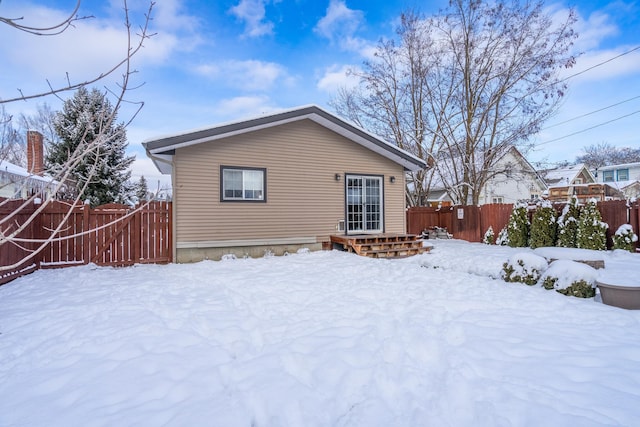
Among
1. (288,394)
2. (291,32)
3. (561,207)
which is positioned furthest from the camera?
(291,32)

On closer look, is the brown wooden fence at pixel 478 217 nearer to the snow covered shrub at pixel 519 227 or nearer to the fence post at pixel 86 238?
the snow covered shrub at pixel 519 227

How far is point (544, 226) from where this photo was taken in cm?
940

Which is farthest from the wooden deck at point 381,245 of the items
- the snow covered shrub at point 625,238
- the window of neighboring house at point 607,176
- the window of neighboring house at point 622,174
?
the window of neighboring house at point 607,176

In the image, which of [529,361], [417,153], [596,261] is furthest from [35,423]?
[417,153]

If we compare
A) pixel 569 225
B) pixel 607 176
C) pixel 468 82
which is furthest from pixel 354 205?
pixel 607 176

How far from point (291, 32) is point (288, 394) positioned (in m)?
12.7

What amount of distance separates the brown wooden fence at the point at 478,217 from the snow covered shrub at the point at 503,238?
0.60 m

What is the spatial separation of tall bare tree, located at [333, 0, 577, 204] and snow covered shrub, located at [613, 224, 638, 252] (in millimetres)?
6077

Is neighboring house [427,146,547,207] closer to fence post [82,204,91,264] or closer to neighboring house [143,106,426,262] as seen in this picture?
neighboring house [143,106,426,262]

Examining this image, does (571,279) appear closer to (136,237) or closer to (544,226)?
(544,226)

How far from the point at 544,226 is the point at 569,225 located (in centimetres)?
60

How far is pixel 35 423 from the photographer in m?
1.89

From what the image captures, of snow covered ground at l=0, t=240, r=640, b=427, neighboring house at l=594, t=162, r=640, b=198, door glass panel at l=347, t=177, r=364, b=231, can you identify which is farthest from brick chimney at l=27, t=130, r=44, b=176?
neighboring house at l=594, t=162, r=640, b=198

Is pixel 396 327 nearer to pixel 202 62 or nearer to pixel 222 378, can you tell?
pixel 222 378
